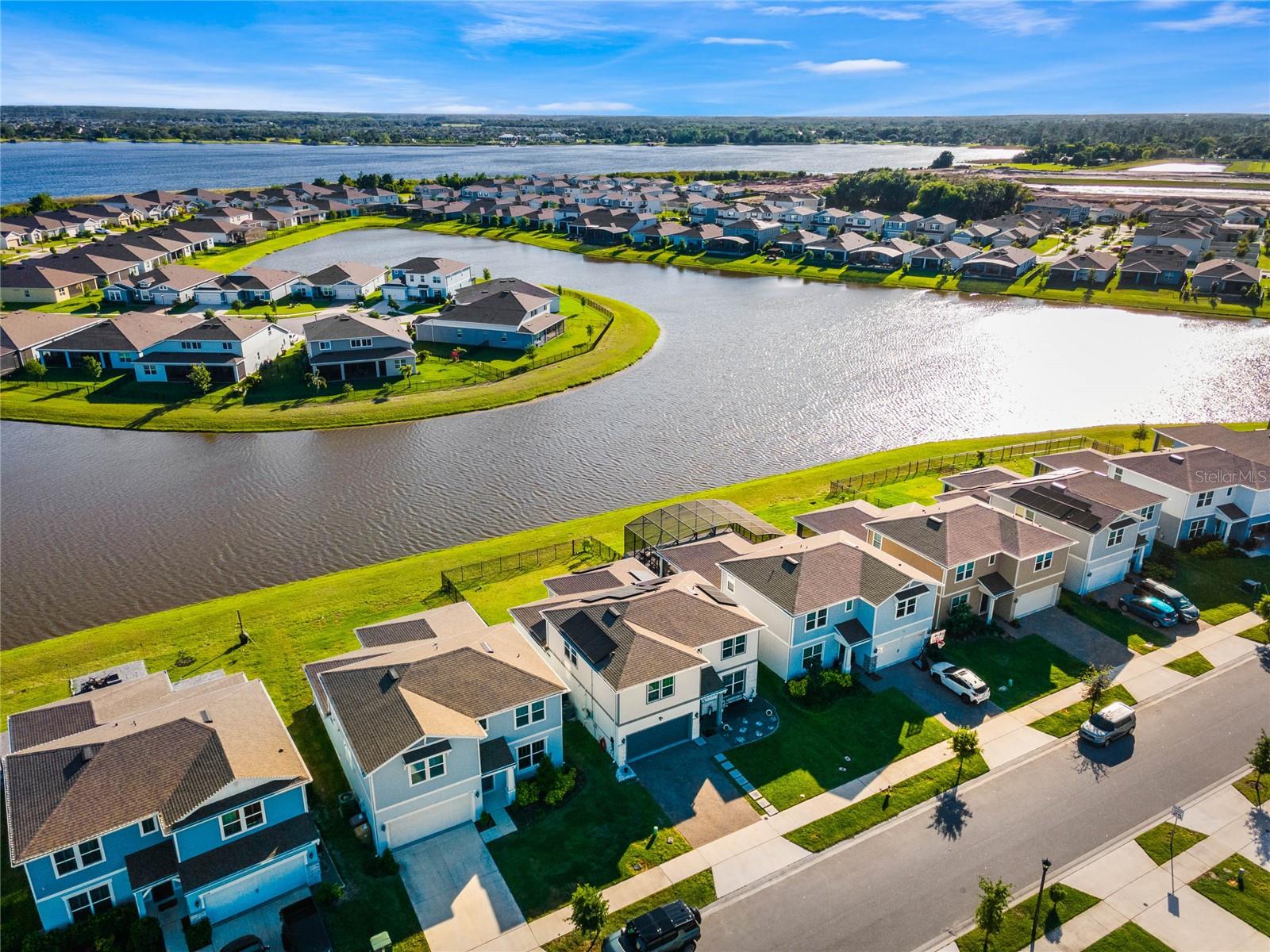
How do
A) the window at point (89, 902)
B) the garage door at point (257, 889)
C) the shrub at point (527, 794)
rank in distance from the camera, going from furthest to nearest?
1. the shrub at point (527, 794)
2. the garage door at point (257, 889)
3. the window at point (89, 902)

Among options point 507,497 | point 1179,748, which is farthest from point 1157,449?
point 507,497

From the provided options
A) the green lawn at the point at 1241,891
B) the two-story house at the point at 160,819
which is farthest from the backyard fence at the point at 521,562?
the green lawn at the point at 1241,891

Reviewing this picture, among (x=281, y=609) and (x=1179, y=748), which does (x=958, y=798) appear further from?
(x=281, y=609)

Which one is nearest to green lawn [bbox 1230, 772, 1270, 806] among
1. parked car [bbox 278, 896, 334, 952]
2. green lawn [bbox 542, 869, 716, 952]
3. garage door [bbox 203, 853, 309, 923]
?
green lawn [bbox 542, 869, 716, 952]

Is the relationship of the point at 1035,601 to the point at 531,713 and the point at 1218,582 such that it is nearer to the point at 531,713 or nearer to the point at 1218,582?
the point at 1218,582

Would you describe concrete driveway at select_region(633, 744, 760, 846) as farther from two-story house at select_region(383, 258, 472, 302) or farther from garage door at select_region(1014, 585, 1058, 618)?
two-story house at select_region(383, 258, 472, 302)

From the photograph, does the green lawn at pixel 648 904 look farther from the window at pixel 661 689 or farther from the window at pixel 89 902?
the window at pixel 89 902

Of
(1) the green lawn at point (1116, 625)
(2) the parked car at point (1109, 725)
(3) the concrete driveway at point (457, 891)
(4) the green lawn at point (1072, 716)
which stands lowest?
(3) the concrete driveway at point (457, 891)
